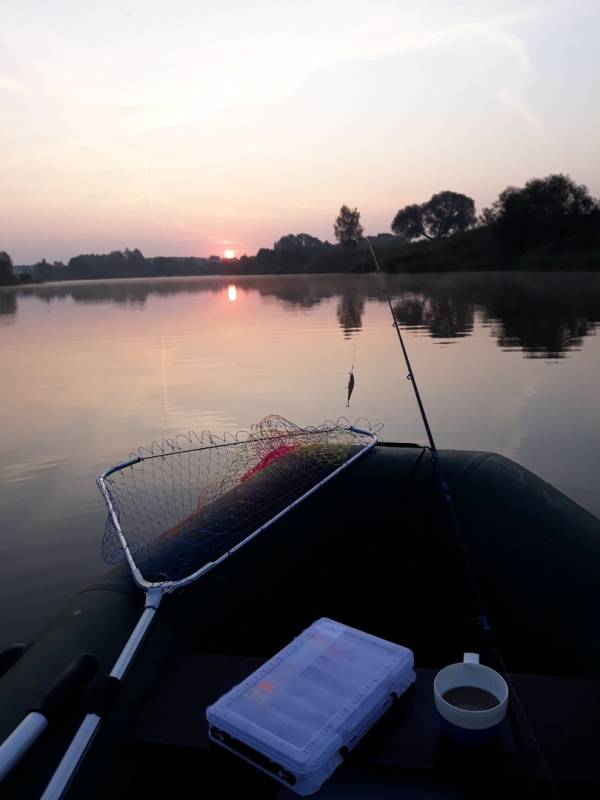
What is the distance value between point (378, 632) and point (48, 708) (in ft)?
5.86

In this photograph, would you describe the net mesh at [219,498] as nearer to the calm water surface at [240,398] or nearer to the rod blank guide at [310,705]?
the calm water surface at [240,398]

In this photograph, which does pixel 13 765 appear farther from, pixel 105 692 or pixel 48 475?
pixel 48 475

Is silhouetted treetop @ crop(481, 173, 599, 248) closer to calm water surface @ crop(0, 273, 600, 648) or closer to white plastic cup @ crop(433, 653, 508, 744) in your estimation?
calm water surface @ crop(0, 273, 600, 648)

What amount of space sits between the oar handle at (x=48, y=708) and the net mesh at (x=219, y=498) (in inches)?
22.9

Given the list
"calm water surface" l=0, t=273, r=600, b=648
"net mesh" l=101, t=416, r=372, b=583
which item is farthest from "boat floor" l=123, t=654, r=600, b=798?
"calm water surface" l=0, t=273, r=600, b=648

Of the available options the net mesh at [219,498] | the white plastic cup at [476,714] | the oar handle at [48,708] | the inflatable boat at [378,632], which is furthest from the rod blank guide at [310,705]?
the net mesh at [219,498]

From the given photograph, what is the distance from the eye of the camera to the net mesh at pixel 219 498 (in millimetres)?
2672

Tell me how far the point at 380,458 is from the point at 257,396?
19.1 feet

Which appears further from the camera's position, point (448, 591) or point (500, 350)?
point (500, 350)

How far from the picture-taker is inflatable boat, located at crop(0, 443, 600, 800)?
5.59ft

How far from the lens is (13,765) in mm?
1644

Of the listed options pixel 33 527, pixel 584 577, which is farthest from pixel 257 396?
pixel 584 577

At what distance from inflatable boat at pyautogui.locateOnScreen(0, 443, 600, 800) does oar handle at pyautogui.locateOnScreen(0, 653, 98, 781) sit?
4cm

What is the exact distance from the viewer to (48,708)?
→ 1.75m
